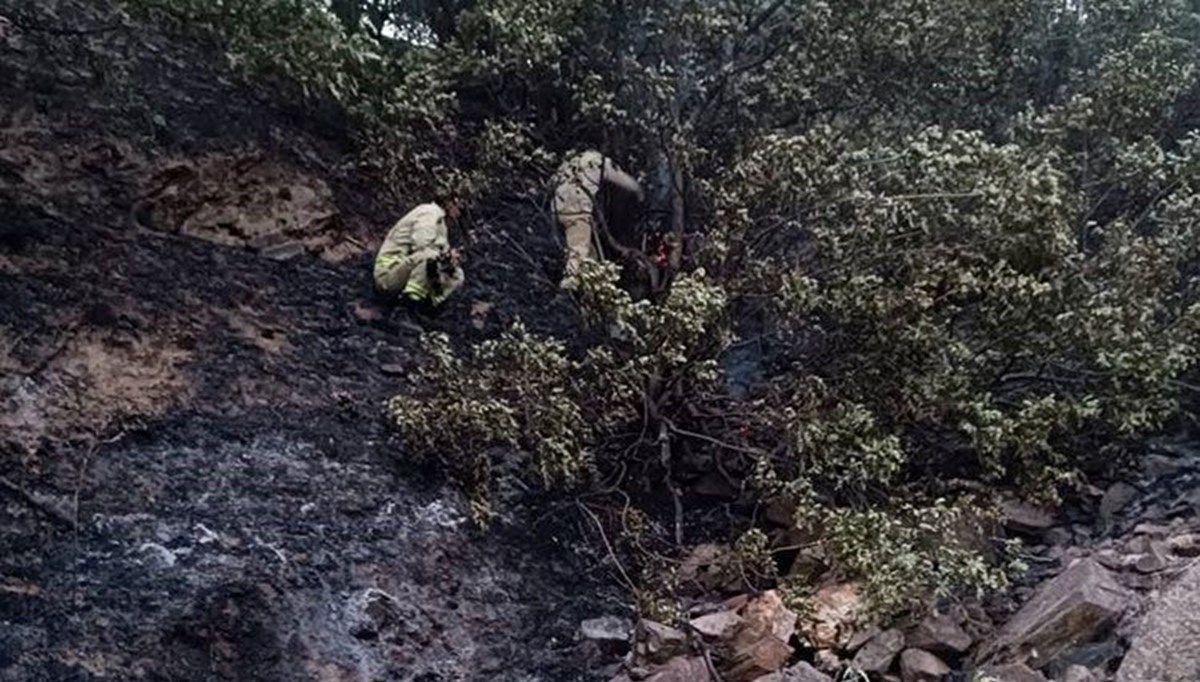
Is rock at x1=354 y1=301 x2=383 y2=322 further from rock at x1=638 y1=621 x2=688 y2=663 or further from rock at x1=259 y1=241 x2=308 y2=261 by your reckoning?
rock at x1=638 y1=621 x2=688 y2=663

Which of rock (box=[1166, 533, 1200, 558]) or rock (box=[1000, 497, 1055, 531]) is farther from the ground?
rock (box=[1166, 533, 1200, 558])

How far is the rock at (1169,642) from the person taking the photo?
394 cm

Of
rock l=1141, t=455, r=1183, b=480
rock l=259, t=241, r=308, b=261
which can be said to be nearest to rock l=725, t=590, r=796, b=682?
rock l=1141, t=455, r=1183, b=480

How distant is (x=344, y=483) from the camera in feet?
19.0

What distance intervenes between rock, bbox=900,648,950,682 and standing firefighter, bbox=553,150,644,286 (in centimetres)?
345

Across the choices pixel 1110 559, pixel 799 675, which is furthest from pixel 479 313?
pixel 1110 559

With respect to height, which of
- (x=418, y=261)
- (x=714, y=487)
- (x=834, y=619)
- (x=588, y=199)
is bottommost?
(x=714, y=487)

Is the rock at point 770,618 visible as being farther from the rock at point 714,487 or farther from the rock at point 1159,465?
the rock at point 1159,465

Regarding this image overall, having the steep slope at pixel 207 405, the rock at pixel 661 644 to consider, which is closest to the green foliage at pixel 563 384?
the steep slope at pixel 207 405

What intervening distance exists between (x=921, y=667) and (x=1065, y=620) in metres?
0.61

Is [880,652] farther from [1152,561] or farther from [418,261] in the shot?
[418,261]

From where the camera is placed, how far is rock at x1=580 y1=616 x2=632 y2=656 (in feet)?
17.5

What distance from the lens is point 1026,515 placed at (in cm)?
574

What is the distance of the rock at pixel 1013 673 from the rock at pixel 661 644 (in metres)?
1.33
